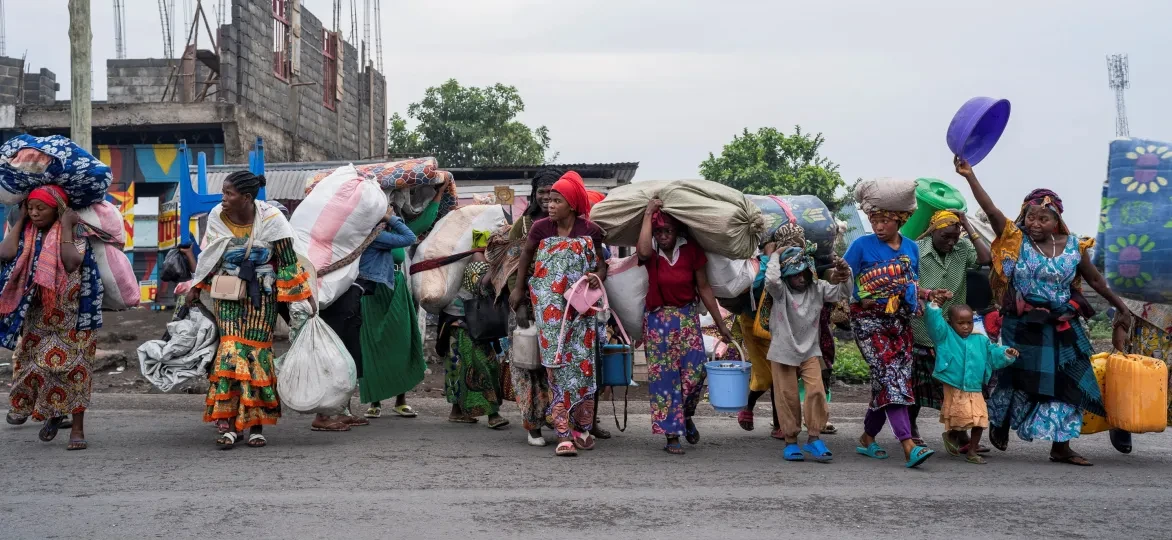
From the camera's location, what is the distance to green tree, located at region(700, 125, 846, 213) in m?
22.6

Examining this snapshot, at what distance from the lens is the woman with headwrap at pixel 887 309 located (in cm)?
614

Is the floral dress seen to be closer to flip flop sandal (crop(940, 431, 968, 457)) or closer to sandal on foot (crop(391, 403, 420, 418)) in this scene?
sandal on foot (crop(391, 403, 420, 418))

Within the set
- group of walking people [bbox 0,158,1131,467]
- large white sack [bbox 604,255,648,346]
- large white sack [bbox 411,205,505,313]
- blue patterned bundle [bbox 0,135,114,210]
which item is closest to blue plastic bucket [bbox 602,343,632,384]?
group of walking people [bbox 0,158,1131,467]

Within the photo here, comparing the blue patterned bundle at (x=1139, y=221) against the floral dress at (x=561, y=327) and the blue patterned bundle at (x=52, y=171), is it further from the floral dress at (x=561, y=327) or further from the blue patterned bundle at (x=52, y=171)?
the blue patterned bundle at (x=52, y=171)

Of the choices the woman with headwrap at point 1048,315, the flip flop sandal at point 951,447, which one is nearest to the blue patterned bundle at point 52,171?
the woman with headwrap at point 1048,315

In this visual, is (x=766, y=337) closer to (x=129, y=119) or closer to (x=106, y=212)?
(x=106, y=212)

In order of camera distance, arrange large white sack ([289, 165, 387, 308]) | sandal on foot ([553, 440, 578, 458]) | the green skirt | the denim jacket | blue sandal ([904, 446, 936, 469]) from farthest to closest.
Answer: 1. the green skirt
2. the denim jacket
3. large white sack ([289, 165, 387, 308])
4. sandal on foot ([553, 440, 578, 458])
5. blue sandal ([904, 446, 936, 469])

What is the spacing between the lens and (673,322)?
6.39 meters

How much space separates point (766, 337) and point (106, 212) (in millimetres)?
4526

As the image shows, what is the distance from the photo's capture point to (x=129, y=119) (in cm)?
1778

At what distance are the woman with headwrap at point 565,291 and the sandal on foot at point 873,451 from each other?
5.94 ft

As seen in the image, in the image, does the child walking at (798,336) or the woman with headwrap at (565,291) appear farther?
the woman with headwrap at (565,291)

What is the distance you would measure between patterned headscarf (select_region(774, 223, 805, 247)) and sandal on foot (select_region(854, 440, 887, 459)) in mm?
1413

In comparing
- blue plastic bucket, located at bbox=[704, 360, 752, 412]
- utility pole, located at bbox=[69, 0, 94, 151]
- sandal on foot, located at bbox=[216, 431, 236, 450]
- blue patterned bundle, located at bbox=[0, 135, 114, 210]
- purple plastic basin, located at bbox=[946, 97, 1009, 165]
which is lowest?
sandal on foot, located at bbox=[216, 431, 236, 450]
